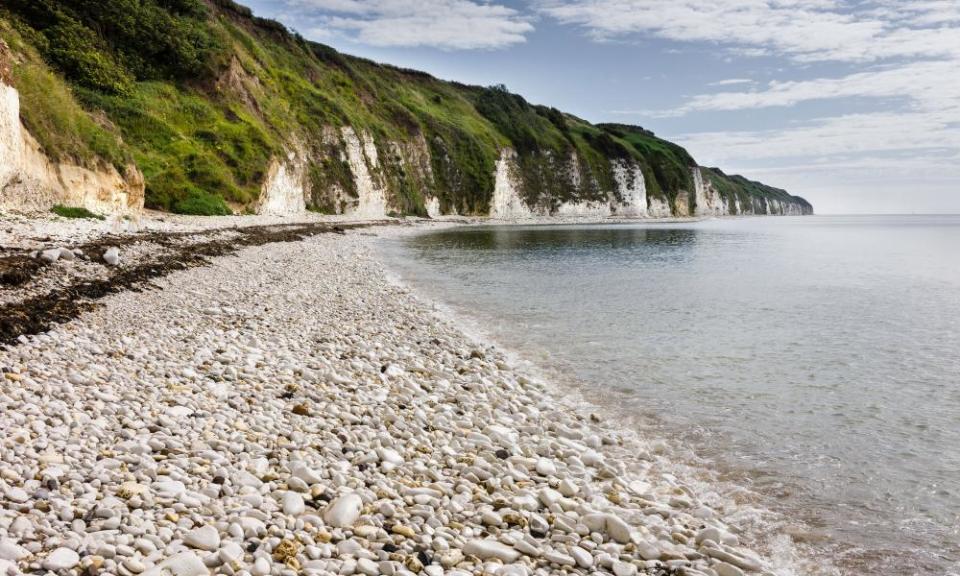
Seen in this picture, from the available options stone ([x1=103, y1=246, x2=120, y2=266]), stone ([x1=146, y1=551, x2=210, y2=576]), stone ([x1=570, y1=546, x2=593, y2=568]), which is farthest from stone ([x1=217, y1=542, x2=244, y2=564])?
stone ([x1=103, y1=246, x2=120, y2=266])

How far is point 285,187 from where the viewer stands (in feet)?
171

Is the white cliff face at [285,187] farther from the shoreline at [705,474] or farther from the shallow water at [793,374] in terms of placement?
the shoreline at [705,474]

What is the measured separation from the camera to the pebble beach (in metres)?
4.06

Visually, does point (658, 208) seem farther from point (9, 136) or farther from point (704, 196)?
point (9, 136)

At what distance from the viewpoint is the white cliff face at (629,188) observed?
446 ft

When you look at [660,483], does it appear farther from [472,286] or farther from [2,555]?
[472,286]

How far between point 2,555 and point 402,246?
122 feet

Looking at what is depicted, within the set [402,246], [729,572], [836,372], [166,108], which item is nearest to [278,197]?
[166,108]

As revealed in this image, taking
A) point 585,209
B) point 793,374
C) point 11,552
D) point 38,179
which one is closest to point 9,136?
point 38,179

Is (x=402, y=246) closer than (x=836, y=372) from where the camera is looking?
No

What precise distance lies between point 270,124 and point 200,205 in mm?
21685

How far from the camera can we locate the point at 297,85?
6888 centimetres

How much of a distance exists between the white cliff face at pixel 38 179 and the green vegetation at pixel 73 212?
0.25 metres

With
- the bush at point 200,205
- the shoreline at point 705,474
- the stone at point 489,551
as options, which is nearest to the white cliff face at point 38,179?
the bush at point 200,205
